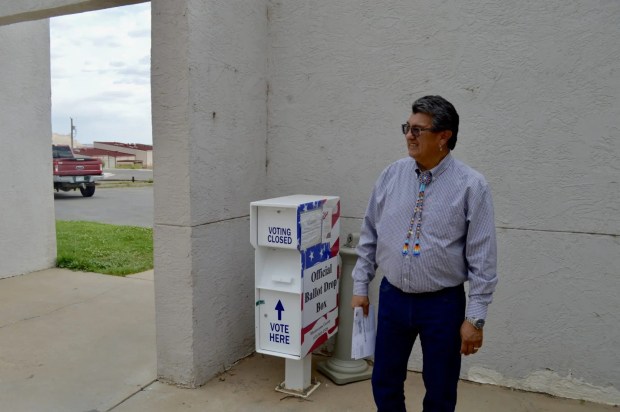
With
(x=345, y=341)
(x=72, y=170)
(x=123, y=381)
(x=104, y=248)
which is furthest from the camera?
(x=72, y=170)

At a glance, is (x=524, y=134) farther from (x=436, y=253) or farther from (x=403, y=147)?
(x=436, y=253)

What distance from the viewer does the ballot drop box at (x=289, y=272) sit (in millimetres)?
3236

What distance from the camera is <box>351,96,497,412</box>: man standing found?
2.26 meters

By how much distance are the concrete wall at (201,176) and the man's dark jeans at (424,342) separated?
1536mm

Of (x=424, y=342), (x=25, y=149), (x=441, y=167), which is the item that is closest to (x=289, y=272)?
(x=424, y=342)

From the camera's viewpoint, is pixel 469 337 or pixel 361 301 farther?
pixel 361 301

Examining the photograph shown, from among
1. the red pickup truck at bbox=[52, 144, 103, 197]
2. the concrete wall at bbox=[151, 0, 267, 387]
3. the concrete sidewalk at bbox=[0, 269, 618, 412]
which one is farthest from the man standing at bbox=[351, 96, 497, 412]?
the red pickup truck at bbox=[52, 144, 103, 197]

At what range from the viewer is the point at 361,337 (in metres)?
2.66

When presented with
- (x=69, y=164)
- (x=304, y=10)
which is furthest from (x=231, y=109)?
(x=69, y=164)

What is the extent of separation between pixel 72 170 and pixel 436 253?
60.2ft

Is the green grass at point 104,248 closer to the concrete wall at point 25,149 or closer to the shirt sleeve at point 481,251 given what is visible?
the concrete wall at point 25,149

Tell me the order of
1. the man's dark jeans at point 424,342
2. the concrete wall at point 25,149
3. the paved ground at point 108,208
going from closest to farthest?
the man's dark jeans at point 424,342, the concrete wall at point 25,149, the paved ground at point 108,208

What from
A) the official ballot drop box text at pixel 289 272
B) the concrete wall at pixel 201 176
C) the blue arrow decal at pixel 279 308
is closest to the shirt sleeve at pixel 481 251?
the official ballot drop box text at pixel 289 272

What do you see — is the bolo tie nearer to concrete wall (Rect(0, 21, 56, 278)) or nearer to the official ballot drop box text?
the official ballot drop box text
